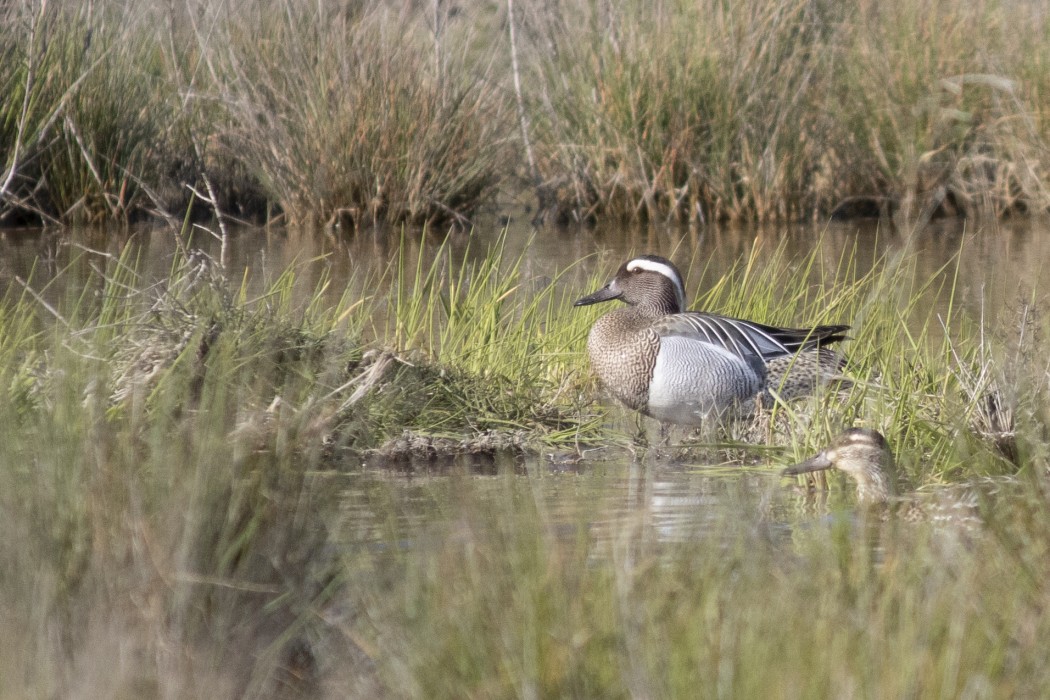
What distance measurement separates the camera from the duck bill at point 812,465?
442 centimetres

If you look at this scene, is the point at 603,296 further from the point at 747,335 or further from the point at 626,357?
the point at 747,335

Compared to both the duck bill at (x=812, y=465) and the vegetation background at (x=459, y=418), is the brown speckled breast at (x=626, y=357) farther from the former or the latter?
the duck bill at (x=812, y=465)

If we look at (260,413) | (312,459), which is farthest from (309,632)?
(260,413)

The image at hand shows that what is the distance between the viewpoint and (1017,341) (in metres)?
4.90

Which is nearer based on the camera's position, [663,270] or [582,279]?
[663,270]

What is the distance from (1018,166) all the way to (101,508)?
1025 cm

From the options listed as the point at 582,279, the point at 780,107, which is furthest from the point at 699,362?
the point at 780,107

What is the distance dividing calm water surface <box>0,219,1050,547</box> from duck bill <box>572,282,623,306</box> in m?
0.36

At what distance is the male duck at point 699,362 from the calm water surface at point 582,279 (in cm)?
40

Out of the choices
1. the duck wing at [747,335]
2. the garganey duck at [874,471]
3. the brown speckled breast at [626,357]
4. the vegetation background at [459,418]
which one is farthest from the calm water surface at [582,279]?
the duck wing at [747,335]

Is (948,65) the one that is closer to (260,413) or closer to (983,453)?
(983,453)

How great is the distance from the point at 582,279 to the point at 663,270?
3041 millimetres

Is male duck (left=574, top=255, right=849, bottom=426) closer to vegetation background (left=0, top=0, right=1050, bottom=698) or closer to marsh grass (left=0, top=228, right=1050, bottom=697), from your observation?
vegetation background (left=0, top=0, right=1050, bottom=698)

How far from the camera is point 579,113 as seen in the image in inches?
472
